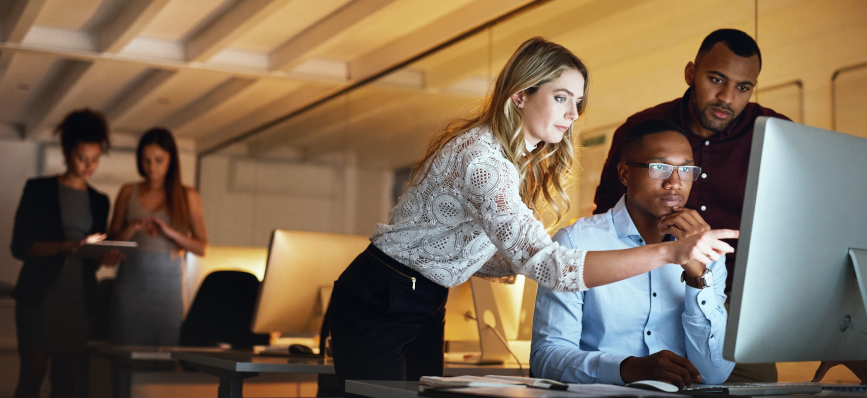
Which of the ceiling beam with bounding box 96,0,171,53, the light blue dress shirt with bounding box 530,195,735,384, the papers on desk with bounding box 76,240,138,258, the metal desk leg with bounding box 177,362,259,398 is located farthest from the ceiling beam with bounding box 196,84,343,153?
the light blue dress shirt with bounding box 530,195,735,384

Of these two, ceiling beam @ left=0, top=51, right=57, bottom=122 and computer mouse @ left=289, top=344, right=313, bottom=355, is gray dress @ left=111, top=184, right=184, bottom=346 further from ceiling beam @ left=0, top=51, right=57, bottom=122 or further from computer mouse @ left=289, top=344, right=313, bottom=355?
ceiling beam @ left=0, top=51, right=57, bottom=122

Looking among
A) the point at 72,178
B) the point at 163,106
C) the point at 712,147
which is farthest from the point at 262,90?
the point at 712,147

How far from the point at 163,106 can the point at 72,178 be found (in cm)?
326

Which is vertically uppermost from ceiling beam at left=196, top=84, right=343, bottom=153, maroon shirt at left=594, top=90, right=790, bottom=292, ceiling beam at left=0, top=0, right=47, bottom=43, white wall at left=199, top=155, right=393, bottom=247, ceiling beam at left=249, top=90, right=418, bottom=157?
ceiling beam at left=196, top=84, right=343, bottom=153

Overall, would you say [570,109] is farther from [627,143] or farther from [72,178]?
[72,178]

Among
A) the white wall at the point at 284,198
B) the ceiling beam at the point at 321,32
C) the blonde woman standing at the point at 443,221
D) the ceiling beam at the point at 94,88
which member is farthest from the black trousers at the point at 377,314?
the ceiling beam at the point at 94,88

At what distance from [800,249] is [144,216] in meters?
3.50

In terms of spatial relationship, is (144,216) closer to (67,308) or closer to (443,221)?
(67,308)

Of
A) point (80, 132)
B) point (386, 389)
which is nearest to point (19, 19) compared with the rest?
point (80, 132)

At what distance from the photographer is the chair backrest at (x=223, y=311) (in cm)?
381

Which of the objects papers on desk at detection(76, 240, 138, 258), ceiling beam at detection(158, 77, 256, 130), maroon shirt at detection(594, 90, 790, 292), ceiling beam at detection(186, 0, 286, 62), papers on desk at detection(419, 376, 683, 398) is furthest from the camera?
ceiling beam at detection(158, 77, 256, 130)

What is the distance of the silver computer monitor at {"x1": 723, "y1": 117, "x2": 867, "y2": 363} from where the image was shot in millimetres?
1081

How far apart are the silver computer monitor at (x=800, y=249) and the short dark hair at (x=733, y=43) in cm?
155

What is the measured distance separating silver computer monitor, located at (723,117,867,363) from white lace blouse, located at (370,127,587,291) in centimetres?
34
